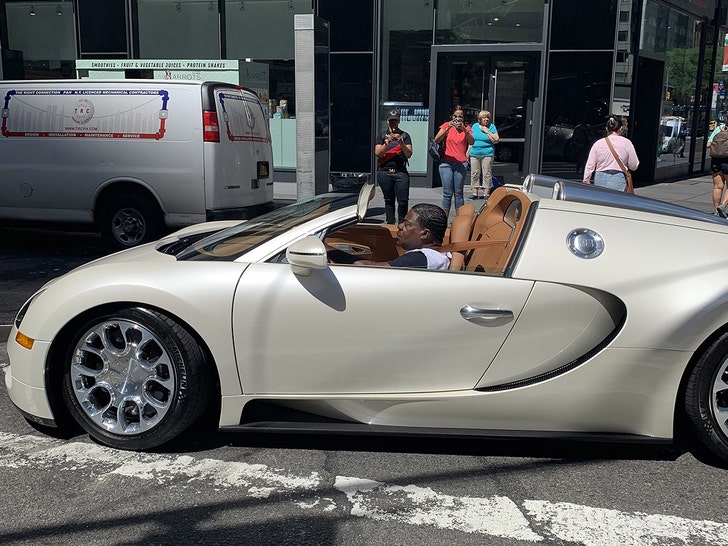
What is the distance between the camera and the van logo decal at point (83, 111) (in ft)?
30.4

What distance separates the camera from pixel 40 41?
17.7 m

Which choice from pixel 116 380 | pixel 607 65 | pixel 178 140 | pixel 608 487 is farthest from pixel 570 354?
pixel 607 65

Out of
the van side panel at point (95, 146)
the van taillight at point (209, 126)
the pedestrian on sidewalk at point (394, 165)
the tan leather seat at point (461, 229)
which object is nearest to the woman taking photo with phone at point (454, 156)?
the pedestrian on sidewalk at point (394, 165)

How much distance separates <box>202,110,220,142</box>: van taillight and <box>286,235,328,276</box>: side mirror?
19.4 feet

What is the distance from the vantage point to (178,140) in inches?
360

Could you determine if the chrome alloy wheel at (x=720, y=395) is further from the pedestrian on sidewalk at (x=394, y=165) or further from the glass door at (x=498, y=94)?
the glass door at (x=498, y=94)

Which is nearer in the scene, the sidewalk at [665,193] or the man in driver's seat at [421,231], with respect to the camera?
the man in driver's seat at [421,231]

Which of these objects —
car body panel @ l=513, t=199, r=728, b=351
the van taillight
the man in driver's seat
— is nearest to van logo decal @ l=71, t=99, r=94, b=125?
the van taillight

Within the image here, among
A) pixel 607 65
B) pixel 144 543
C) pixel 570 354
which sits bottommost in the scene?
pixel 144 543

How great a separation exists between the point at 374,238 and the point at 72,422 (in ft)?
6.75

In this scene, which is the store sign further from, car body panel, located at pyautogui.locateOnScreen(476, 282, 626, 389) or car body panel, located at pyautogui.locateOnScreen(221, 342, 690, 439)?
car body panel, located at pyautogui.locateOnScreen(476, 282, 626, 389)

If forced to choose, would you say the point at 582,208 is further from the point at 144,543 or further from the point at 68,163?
the point at 68,163

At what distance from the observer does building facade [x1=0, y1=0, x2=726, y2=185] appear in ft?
50.2

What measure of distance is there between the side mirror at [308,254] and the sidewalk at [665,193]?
8865 millimetres
